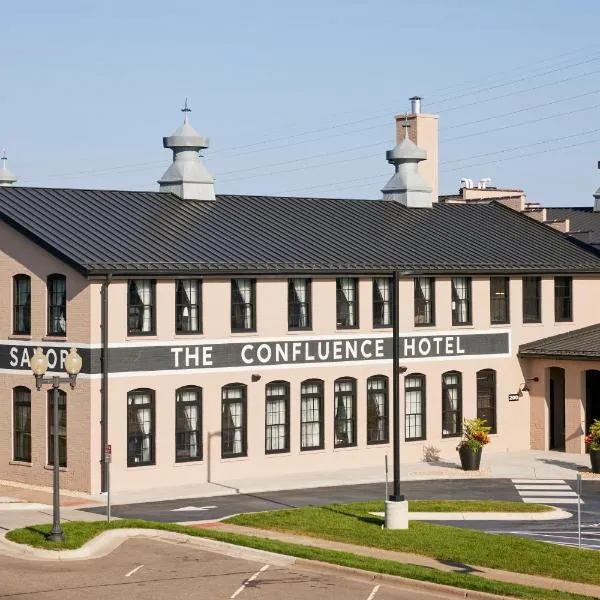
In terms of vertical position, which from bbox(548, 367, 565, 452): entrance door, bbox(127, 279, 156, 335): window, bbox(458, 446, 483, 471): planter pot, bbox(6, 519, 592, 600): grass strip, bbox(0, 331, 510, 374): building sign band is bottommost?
bbox(6, 519, 592, 600): grass strip

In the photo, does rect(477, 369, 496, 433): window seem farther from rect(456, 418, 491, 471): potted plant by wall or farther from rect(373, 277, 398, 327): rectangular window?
rect(373, 277, 398, 327): rectangular window

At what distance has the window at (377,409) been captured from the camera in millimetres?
47844

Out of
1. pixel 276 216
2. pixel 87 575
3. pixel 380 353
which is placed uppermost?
pixel 276 216

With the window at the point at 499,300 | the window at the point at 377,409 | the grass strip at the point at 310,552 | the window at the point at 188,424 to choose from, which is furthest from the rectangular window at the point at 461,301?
the grass strip at the point at 310,552

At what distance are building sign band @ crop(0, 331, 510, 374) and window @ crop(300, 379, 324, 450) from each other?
0.78 metres

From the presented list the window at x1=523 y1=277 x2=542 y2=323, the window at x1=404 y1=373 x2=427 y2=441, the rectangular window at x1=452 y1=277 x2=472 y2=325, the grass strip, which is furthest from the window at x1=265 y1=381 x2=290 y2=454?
the grass strip

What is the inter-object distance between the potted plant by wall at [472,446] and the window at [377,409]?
2575 mm

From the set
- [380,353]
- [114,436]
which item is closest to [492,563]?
[114,436]

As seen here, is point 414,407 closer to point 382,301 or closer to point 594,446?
point 382,301

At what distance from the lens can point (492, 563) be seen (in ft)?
94.9

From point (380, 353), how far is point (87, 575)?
2121cm

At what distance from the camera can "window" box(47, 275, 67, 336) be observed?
1668 inches

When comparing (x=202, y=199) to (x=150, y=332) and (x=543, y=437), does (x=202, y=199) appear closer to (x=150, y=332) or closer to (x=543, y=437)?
(x=150, y=332)

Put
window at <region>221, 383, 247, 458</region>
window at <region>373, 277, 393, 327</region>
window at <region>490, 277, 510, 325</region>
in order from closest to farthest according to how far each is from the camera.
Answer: window at <region>221, 383, 247, 458</region>, window at <region>373, 277, 393, 327</region>, window at <region>490, 277, 510, 325</region>
